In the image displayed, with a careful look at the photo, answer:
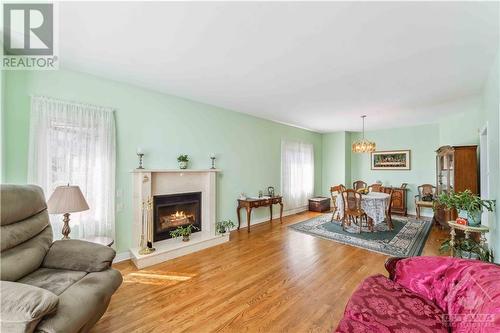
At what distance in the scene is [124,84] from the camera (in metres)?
3.16

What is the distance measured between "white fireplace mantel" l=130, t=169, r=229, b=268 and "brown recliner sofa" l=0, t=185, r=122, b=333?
1184mm

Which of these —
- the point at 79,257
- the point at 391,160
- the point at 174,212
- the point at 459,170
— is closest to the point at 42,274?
the point at 79,257

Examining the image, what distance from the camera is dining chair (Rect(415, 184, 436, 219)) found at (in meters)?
5.21

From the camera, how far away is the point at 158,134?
11.5ft

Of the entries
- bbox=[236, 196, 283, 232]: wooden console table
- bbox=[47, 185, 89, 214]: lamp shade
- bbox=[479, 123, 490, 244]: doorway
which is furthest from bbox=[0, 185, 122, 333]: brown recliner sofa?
bbox=[479, 123, 490, 244]: doorway

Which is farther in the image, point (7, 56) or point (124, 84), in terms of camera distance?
point (124, 84)

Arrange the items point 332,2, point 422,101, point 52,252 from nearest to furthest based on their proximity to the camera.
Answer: point 332,2
point 52,252
point 422,101

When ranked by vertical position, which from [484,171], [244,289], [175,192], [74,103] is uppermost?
[74,103]

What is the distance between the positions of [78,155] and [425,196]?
7.03 metres

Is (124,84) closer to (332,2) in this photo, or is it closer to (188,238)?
(188,238)

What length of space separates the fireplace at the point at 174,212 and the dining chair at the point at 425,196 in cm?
524

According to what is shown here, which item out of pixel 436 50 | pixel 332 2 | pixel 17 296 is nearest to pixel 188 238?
pixel 17 296

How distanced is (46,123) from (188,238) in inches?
94.1

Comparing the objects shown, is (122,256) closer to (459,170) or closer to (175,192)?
(175,192)
